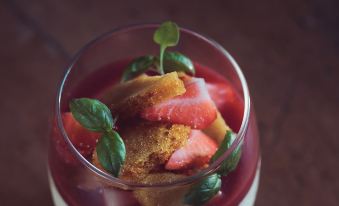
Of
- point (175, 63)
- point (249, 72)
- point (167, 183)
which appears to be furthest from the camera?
point (249, 72)

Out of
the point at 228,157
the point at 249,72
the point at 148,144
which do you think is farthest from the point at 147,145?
the point at 249,72

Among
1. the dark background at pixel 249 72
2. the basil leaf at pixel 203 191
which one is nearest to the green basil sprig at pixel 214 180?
the basil leaf at pixel 203 191

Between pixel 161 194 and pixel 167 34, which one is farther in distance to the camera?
pixel 167 34

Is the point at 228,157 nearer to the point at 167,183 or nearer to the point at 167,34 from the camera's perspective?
the point at 167,183

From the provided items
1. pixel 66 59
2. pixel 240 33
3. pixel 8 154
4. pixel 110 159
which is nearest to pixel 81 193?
pixel 110 159

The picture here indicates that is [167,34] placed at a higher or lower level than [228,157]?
higher
